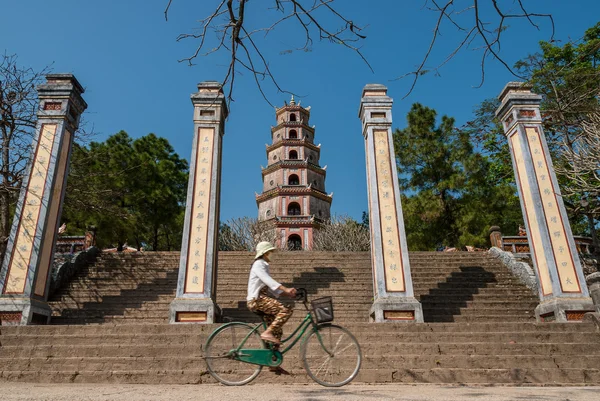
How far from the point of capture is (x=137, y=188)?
22359 millimetres

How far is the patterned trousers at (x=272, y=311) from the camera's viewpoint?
3.97 meters

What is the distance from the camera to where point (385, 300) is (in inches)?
320

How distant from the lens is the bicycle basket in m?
3.93

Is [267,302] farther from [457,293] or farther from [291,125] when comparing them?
[291,125]

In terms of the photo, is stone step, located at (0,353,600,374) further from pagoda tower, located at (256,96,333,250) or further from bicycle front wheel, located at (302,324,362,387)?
pagoda tower, located at (256,96,333,250)

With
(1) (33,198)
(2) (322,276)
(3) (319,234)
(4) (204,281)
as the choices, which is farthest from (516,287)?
(3) (319,234)

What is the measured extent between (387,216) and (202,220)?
395cm

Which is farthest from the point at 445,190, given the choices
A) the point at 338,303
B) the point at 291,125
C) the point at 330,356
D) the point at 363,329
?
the point at 330,356

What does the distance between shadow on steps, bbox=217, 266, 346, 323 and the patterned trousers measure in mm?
4561

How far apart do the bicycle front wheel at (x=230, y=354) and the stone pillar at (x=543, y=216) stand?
6.44m

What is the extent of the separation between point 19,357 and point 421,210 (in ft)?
61.0

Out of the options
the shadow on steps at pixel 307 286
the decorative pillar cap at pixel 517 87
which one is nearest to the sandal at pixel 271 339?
the shadow on steps at pixel 307 286

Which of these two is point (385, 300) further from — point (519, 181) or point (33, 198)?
point (33, 198)

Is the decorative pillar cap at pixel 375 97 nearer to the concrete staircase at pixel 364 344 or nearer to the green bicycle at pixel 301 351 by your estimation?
the concrete staircase at pixel 364 344
